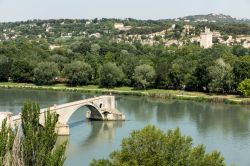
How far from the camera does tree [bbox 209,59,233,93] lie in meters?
56.6

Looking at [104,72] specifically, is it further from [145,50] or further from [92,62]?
[145,50]

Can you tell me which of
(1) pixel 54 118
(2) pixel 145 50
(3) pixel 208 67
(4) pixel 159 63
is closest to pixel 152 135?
(1) pixel 54 118

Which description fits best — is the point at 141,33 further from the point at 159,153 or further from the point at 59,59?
the point at 159,153

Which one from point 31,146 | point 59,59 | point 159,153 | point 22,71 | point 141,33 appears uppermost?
point 141,33

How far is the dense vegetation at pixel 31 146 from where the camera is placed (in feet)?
55.1

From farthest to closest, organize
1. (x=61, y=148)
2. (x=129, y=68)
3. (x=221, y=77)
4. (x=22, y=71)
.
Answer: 1. (x=22, y=71)
2. (x=129, y=68)
3. (x=221, y=77)
4. (x=61, y=148)

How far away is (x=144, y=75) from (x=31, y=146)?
43869 millimetres

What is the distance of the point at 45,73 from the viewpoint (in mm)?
64312

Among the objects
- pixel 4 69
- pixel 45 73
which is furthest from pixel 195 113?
pixel 4 69

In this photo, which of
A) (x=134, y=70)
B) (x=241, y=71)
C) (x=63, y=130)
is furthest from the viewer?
(x=134, y=70)

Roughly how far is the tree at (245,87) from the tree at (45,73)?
21.4 meters

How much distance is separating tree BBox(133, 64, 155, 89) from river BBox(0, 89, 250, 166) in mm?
4687

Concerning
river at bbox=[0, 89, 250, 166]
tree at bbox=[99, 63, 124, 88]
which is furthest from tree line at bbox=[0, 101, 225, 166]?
tree at bbox=[99, 63, 124, 88]

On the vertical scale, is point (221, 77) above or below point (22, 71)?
below
